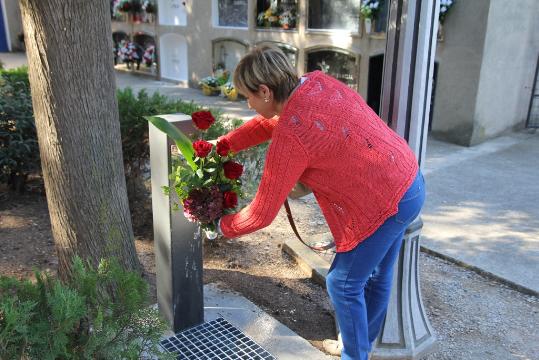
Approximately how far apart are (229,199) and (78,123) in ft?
3.19

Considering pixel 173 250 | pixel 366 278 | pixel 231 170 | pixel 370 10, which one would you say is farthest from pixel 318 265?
pixel 370 10

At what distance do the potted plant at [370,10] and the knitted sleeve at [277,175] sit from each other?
7.16 meters

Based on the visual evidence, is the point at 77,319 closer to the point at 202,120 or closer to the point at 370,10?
the point at 202,120

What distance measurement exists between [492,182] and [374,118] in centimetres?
442

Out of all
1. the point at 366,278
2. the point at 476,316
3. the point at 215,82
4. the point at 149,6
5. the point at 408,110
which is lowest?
the point at 476,316

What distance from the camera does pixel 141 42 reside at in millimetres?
14766

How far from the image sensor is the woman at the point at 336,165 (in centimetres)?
175

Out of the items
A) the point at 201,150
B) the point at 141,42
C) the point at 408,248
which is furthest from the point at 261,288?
the point at 141,42

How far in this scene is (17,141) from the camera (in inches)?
160

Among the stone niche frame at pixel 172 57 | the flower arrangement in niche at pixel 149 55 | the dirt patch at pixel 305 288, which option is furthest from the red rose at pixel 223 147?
the flower arrangement in niche at pixel 149 55

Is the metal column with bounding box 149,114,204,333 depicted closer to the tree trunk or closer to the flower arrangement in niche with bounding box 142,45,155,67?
the tree trunk

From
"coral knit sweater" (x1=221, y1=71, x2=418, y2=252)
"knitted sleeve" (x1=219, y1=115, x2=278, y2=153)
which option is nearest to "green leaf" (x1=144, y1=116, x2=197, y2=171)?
"knitted sleeve" (x1=219, y1=115, x2=278, y2=153)

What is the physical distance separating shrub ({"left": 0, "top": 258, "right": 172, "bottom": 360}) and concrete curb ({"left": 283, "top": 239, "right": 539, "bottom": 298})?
176 centimetres

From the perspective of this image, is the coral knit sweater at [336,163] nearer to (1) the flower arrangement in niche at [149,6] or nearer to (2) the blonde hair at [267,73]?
(2) the blonde hair at [267,73]
